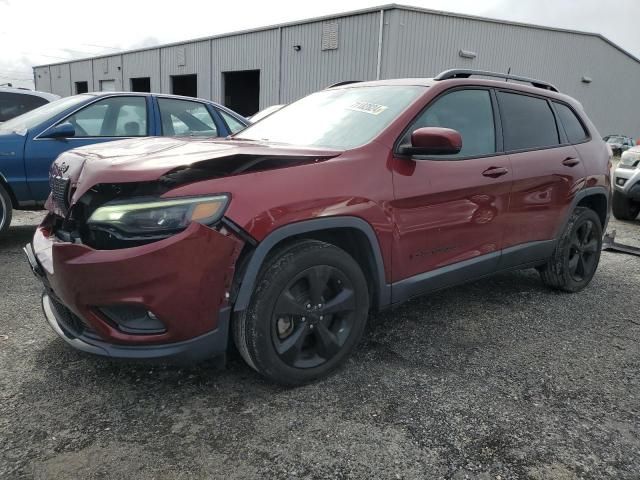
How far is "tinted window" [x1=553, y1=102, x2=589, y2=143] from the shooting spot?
4.14 metres

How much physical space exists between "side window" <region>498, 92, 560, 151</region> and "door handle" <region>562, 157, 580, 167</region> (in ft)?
0.52

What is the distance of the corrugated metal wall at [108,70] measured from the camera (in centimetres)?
3170

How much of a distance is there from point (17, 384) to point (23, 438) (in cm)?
51

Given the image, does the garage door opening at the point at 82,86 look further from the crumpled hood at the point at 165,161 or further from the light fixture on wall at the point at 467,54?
the crumpled hood at the point at 165,161

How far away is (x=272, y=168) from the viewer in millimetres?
2336

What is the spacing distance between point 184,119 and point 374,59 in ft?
43.4

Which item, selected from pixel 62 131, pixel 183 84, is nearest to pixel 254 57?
pixel 183 84

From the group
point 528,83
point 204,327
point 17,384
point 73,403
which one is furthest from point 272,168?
point 528,83

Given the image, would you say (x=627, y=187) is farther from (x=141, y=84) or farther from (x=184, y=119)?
(x=141, y=84)

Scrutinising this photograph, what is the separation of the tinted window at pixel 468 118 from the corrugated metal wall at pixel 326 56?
1490 centimetres

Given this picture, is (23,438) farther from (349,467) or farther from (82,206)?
(349,467)

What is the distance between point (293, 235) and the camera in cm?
241

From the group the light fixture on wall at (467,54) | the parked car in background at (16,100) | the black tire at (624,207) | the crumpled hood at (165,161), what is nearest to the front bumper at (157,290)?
the crumpled hood at (165,161)

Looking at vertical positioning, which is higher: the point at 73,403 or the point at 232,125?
the point at 232,125
